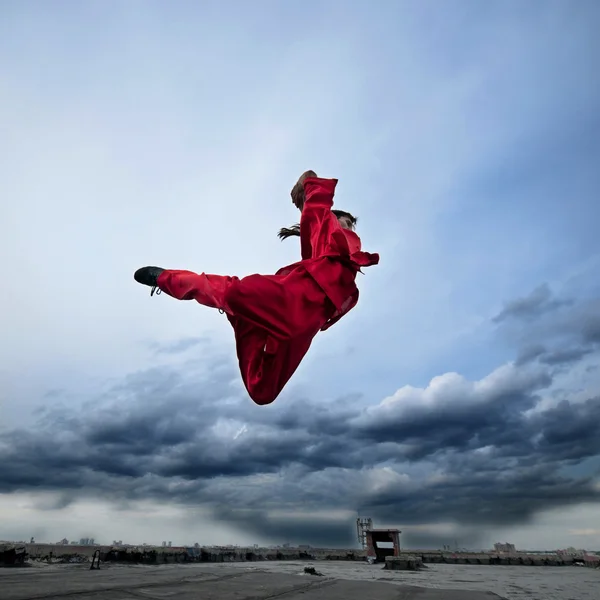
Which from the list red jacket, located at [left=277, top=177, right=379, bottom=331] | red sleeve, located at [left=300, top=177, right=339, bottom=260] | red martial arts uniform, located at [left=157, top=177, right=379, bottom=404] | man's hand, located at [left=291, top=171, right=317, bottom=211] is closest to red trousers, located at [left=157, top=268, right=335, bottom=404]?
red martial arts uniform, located at [left=157, top=177, right=379, bottom=404]

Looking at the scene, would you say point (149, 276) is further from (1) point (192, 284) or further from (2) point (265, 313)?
(2) point (265, 313)

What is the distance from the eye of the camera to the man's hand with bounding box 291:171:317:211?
395 centimetres

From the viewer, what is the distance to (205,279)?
3225 mm

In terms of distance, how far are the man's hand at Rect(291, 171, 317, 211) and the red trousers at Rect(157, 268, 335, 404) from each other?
3.07 ft

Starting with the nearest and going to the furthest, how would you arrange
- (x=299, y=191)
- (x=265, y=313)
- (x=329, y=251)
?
(x=265, y=313) < (x=329, y=251) < (x=299, y=191)

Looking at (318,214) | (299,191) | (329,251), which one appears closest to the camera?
(329,251)

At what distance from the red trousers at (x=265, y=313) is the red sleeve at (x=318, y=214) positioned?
43 centimetres

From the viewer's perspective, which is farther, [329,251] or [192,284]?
[329,251]

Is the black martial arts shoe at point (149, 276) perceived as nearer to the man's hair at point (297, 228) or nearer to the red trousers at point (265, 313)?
the red trousers at point (265, 313)

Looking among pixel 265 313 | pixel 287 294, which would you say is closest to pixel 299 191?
pixel 287 294

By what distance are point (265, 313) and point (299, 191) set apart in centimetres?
149

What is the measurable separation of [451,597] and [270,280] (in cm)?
752

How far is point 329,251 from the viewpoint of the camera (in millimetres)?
3607

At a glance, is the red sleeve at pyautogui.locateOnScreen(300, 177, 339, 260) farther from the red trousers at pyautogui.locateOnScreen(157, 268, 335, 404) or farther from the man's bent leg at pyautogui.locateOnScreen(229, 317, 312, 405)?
the man's bent leg at pyautogui.locateOnScreen(229, 317, 312, 405)
